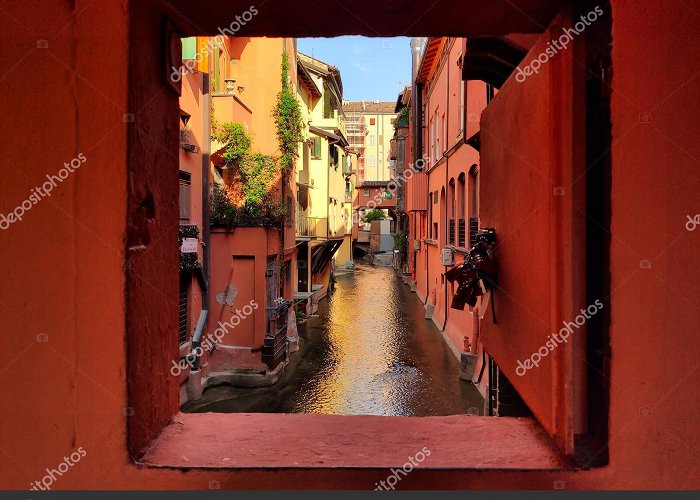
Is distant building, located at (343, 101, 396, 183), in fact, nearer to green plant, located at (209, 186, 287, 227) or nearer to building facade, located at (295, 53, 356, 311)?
building facade, located at (295, 53, 356, 311)

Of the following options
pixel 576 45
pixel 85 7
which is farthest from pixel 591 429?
pixel 85 7

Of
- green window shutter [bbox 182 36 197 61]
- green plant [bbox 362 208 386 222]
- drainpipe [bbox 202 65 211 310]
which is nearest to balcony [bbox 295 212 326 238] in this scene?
drainpipe [bbox 202 65 211 310]

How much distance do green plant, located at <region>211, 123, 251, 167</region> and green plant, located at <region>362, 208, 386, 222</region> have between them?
5217 centimetres

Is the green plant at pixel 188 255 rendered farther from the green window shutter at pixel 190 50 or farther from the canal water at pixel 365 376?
the green window shutter at pixel 190 50

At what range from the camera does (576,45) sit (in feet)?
6.48

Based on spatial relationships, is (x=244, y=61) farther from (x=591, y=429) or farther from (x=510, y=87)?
(x=591, y=429)

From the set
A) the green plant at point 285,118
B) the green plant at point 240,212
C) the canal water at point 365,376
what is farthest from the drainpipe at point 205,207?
the green plant at point 285,118

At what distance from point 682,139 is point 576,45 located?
1.77ft

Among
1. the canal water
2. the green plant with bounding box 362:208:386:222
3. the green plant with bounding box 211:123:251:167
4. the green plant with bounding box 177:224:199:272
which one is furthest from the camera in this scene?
the green plant with bounding box 362:208:386:222

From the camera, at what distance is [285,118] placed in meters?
16.8

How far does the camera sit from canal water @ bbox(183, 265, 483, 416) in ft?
42.0

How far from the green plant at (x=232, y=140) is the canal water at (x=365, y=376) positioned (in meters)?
6.72

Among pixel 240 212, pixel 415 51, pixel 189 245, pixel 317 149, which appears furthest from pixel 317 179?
pixel 189 245

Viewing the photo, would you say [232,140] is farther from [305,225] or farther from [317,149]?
[317,149]
